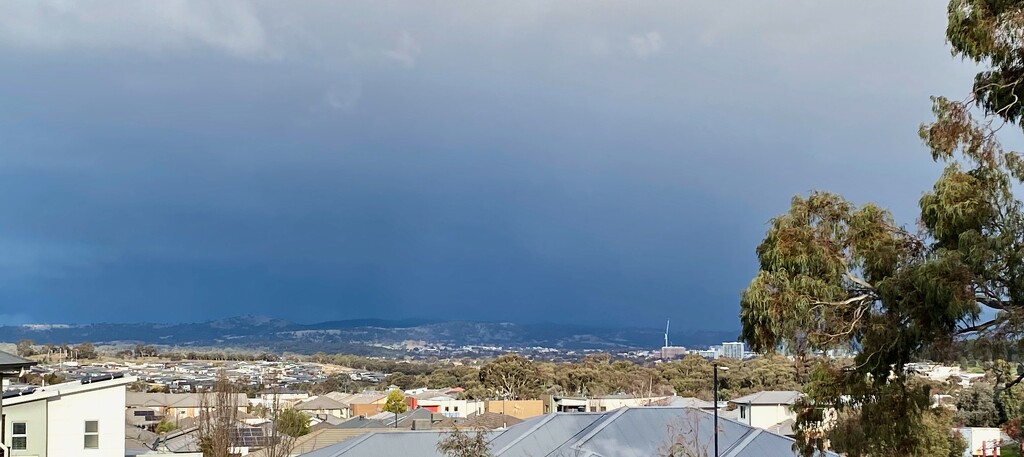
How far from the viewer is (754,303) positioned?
1728 centimetres

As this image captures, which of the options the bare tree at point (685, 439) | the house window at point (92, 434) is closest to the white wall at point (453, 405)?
the house window at point (92, 434)

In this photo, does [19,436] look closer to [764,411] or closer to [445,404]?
[764,411]

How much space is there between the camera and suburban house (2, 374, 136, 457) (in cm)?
2781

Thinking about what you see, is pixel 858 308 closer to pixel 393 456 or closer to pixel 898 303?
pixel 898 303

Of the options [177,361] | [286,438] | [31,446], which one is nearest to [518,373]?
[286,438]

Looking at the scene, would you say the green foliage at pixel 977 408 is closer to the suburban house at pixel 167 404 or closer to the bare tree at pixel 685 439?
the bare tree at pixel 685 439

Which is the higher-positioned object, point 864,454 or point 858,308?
point 858,308

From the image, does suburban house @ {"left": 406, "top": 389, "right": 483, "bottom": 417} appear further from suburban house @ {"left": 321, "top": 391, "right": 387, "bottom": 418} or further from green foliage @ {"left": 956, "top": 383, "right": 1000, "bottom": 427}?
green foliage @ {"left": 956, "top": 383, "right": 1000, "bottom": 427}

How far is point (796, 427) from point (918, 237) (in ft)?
14.4

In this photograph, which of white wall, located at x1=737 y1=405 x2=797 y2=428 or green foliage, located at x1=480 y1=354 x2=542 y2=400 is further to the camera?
green foliage, located at x1=480 y1=354 x2=542 y2=400

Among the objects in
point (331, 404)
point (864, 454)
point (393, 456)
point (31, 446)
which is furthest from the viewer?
point (331, 404)

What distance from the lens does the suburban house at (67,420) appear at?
1095 inches

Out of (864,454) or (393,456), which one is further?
(393,456)

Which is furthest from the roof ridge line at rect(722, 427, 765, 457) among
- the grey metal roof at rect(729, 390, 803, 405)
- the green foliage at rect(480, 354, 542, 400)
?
the green foliage at rect(480, 354, 542, 400)
